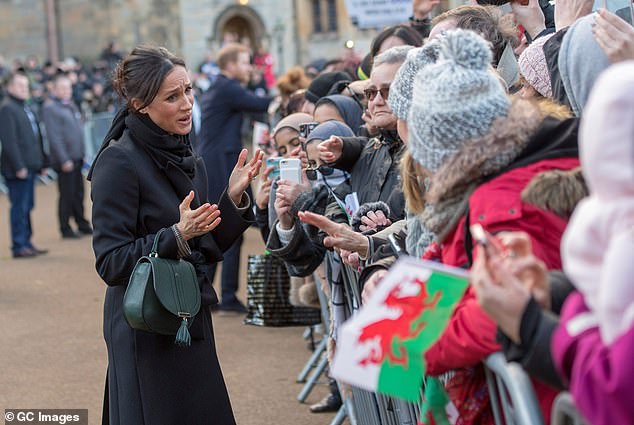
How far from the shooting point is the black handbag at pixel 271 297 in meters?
6.94

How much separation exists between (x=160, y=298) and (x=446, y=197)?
1.71 meters

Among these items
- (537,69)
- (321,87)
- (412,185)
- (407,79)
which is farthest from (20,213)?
(412,185)

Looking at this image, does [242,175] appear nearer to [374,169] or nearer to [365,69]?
[374,169]

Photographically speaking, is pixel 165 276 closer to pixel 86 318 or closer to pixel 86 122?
pixel 86 318

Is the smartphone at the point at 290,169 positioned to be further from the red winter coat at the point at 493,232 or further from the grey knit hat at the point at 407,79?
A: the red winter coat at the point at 493,232

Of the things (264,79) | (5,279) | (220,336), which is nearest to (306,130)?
(220,336)

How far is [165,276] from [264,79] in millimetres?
23802

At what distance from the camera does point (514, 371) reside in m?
2.52

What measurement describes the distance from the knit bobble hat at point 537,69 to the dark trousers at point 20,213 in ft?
35.0

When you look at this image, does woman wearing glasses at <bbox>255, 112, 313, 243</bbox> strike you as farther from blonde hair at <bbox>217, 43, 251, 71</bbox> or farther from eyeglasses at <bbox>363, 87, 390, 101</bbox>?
blonde hair at <bbox>217, 43, 251, 71</bbox>

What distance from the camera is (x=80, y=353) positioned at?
8672mm

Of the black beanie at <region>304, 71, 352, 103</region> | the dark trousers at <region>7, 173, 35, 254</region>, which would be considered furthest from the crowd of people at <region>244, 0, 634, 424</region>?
the dark trousers at <region>7, 173, 35, 254</region>

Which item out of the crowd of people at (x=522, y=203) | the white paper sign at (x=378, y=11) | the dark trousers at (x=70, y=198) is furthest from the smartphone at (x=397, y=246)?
the dark trousers at (x=70, y=198)

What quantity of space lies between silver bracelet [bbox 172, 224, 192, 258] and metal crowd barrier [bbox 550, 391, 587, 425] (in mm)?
2333
